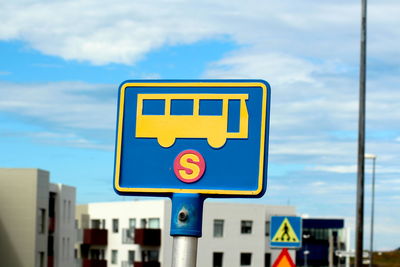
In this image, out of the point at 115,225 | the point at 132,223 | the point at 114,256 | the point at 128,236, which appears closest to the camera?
the point at 128,236

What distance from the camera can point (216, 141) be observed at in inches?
193

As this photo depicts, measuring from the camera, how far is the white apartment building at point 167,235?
89062 mm

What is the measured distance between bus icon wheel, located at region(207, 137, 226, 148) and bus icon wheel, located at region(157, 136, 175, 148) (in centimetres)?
18

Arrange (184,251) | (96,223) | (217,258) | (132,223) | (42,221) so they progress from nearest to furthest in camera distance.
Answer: (184,251) < (42,221) < (217,258) < (132,223) < (96,223)

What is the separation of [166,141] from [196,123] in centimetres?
18

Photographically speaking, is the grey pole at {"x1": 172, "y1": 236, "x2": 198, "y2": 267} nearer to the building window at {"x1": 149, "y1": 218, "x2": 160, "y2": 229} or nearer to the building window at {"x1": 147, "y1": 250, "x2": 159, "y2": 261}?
the building window at {"x1": 149, "y1": 218, "x2": 160, "y2": 229}

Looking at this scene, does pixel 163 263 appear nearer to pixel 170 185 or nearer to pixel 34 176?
pixel 34 176

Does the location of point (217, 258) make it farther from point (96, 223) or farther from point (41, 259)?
point (41, 259)

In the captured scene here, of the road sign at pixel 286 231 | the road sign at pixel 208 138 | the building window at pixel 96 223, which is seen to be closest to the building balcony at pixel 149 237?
the building window at pixel 96 223

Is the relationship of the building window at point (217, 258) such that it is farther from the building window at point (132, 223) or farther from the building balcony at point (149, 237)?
the building window at point (132, 223)

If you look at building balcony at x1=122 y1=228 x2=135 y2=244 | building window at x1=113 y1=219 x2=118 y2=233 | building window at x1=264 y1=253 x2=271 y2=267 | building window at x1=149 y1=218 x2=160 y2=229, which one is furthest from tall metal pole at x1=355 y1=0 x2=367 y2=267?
building window at x1=113 y1=219 x2=118 y2=233

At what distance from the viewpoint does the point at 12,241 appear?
68.0 metres

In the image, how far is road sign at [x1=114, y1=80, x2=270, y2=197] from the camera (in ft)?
16.0

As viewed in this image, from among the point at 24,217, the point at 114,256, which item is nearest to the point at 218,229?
the point at 114,256
